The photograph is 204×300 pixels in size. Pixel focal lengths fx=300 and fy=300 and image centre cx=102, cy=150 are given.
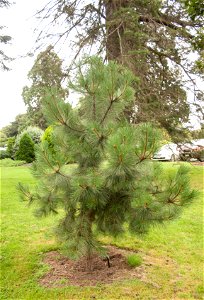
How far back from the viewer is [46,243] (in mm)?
4523

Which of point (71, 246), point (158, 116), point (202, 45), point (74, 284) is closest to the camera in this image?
point (71, 246)

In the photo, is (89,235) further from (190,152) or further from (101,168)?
(190,152)

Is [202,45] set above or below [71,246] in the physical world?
above

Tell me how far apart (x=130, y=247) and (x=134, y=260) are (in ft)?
2.05

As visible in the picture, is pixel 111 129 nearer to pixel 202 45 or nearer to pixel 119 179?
pixel 119 179

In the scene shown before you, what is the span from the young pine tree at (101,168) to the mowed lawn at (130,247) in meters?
0.33

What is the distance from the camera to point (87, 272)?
3.47 meters

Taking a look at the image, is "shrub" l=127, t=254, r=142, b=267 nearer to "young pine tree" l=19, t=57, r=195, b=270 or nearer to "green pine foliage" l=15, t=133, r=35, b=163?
"young pine tree" l=19, t=57, r=195, b=270

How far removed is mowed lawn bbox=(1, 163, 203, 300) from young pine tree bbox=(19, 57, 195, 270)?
0.33m

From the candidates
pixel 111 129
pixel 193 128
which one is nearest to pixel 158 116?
pixel 193 128

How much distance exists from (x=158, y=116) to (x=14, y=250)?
441cm

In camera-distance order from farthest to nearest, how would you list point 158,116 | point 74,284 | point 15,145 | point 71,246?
1. point 15,145
2. point 158,116
3. point 74,284
4. point 71,246

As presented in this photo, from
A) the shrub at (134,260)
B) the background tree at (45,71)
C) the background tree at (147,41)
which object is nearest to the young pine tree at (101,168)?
the shrub at (134,260)

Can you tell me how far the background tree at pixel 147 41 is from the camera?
690cm
